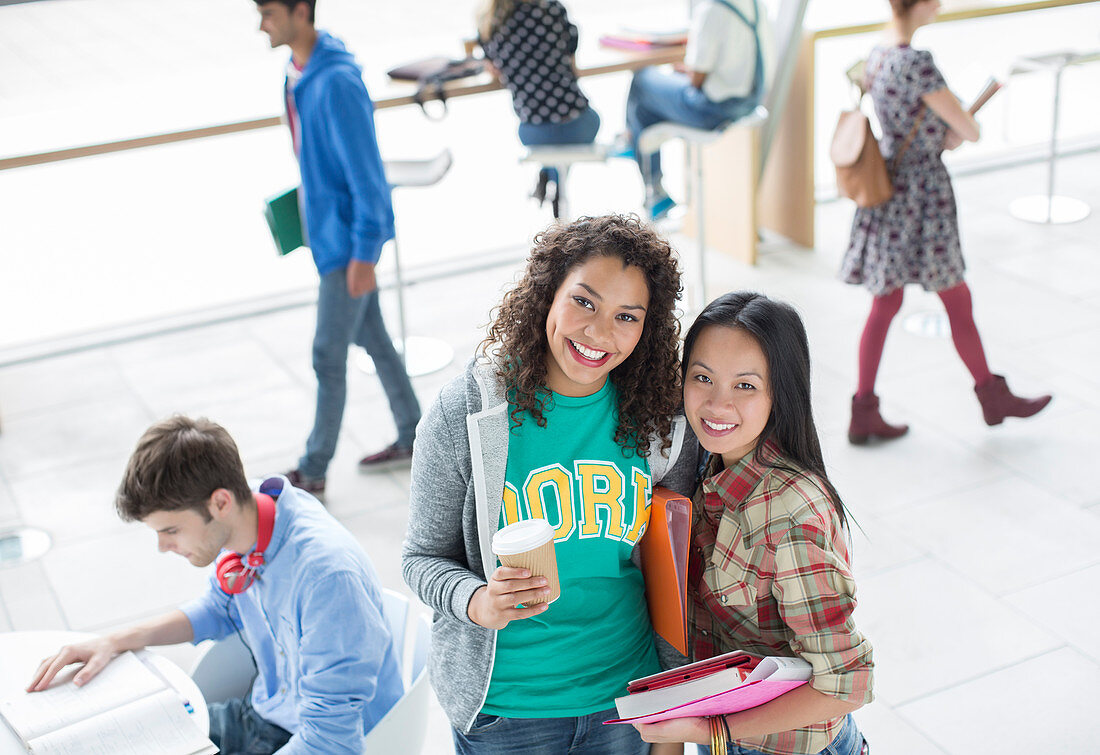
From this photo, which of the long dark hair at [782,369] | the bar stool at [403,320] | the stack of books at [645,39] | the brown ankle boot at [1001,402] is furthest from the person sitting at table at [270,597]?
the stack of books at [645,39]

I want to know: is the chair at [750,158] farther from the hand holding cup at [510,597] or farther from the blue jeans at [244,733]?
the hand holding cup at [510,597]

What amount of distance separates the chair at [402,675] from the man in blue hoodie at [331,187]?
1631 mm

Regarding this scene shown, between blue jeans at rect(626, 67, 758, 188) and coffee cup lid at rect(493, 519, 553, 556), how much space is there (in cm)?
386

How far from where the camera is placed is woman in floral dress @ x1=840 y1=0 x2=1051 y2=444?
3912 millimetres

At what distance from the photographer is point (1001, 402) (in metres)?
4.18

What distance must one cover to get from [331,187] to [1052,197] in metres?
4.35

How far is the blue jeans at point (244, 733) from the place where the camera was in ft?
7.39

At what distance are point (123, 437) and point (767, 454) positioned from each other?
352 cm

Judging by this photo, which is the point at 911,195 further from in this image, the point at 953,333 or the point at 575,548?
the point at 575,548

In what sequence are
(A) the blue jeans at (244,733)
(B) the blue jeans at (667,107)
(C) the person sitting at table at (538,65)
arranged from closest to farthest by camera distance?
(A) the blue jeans at (244,733) → (C) the person sitting at table at (538,65) → (B) the blue jeans at (667,107)

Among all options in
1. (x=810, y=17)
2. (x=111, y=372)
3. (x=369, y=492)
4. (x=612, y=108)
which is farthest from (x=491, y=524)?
(x=612, y=108)

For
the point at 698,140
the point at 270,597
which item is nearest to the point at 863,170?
the point at 698,140

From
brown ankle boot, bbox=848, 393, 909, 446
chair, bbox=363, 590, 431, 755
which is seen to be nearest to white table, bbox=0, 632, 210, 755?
chair, bbox=363, 590, 431, 755

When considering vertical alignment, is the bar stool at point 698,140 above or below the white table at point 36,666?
above
